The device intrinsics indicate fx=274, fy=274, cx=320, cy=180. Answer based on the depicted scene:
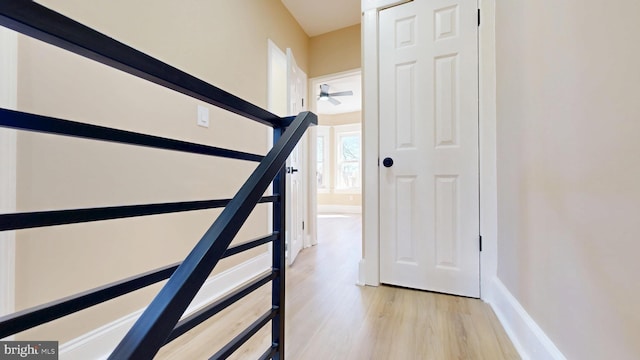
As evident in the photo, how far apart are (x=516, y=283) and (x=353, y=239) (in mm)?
2405

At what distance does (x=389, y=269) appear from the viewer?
1965 millimetres

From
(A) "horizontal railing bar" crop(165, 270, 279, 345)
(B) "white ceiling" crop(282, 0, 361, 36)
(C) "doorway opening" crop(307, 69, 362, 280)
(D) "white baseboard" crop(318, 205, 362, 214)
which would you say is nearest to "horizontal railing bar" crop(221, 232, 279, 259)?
(A) "horizontal railing bar" crop(165, 270, 279, 345)

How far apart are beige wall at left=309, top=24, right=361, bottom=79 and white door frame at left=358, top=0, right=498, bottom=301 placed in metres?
1.10

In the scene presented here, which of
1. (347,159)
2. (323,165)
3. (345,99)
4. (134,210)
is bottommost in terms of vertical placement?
(134,210)

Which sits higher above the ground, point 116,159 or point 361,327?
point 116,159

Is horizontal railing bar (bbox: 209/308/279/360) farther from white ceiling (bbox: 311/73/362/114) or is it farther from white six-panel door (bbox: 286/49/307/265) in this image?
white ceiling (bbox: 311/73/362/114)

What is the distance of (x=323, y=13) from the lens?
2.94m

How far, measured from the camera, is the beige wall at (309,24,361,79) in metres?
3.14

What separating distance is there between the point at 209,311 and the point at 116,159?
3.07 feet

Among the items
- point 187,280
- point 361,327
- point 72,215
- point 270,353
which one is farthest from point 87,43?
point 361,327

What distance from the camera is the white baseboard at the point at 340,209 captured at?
680 cm

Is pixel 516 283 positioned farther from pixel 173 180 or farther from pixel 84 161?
pixel 84 161

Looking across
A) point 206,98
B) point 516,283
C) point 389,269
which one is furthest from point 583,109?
point 389,269

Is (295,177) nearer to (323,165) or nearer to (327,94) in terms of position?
(327,94)
